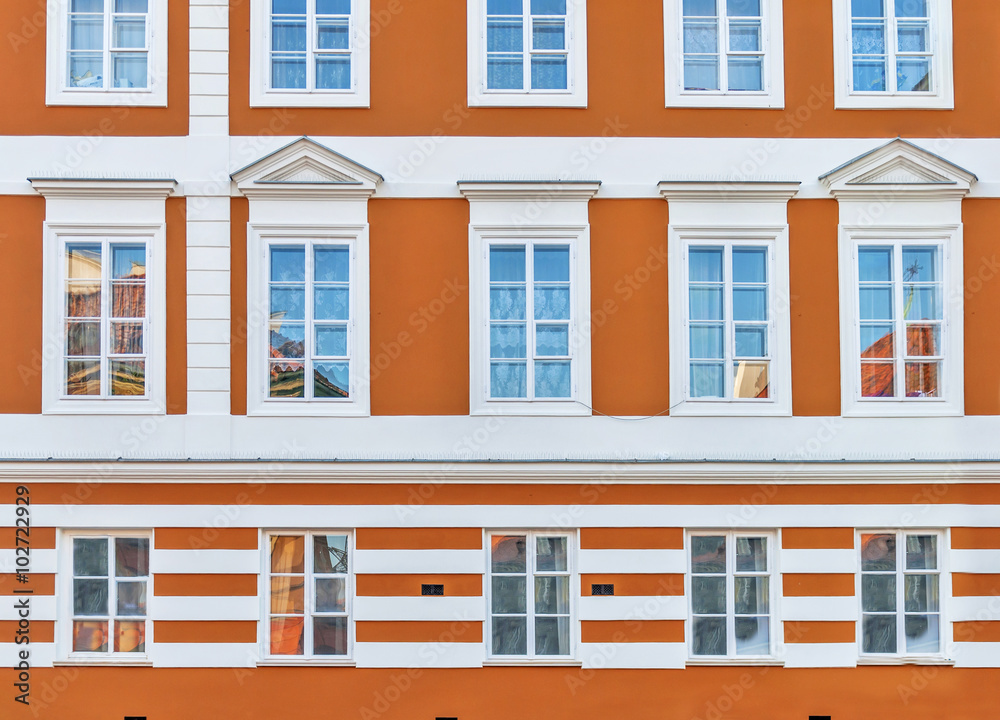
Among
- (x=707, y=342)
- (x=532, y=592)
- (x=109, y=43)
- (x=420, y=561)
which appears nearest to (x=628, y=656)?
(x=532, y=592)

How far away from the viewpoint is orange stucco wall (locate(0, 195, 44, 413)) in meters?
10.5

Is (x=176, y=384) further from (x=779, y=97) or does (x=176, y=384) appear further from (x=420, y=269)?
(x=779, y=97)

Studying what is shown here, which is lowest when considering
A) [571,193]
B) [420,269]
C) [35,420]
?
[35,420]

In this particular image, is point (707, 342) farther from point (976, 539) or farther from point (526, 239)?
point (976, 539)

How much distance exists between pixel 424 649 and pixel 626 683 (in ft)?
8.59

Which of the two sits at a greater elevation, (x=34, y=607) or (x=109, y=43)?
(x=109, y=43)

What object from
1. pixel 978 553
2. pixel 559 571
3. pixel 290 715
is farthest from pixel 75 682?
pixel 978 553

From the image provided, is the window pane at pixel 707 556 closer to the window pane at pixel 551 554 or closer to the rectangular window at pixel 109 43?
the window pane at pixel 551 554

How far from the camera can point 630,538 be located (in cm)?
1048

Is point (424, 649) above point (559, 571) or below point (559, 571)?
below

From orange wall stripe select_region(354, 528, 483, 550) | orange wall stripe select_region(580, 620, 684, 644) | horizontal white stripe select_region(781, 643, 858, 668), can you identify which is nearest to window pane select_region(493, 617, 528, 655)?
orange wall stripe select_region(580, 620, 684, 644)

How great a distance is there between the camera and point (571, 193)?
10.7 meters

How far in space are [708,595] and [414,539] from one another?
389 centimetres

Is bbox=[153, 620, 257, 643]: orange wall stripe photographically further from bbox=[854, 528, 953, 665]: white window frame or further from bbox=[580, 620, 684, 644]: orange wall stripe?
bbox=[854, 528, 953, 665]: white window frame
